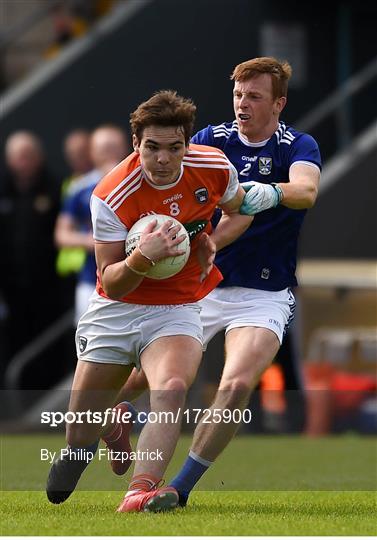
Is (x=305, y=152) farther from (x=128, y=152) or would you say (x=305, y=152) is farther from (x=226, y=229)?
(x=128, y=152)

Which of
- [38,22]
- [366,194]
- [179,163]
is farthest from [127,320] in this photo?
[38,22]

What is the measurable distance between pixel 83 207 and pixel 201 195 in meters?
5.39

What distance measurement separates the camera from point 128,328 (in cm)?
788

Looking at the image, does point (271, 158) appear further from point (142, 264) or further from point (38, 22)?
point (38, 22)

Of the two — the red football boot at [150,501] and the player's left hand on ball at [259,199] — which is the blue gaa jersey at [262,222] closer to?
the player's left hand on ball at [259,199]

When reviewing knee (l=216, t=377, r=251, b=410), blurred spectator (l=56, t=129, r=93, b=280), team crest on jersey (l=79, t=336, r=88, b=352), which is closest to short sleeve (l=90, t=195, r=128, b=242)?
team crest on jersey (l=79, t=336, r=88, b=352)

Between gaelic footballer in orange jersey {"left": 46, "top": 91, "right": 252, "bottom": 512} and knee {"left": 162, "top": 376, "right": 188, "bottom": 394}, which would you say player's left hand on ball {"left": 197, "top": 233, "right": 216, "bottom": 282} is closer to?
gaelic footballer in orange jersey {"left": 46, "top": 91, "right": 252, "bottom": 512}

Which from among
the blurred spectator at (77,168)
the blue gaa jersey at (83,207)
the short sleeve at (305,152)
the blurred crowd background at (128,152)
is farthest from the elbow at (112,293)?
the blurred spectator at (77,168)

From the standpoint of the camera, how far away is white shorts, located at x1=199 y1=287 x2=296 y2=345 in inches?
334

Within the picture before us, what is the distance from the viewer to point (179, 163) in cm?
763

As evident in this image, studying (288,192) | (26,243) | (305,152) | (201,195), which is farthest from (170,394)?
(26,243)

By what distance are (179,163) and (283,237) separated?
1.27 meters

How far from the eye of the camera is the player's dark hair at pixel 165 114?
7.54 m

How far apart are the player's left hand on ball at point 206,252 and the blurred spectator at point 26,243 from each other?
22.8ft
